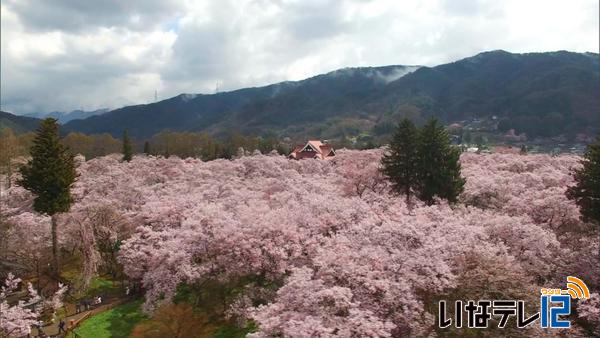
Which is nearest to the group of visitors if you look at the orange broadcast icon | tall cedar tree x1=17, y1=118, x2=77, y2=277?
tall cedar tree x1=17, y1=118, x2=77, y2=277

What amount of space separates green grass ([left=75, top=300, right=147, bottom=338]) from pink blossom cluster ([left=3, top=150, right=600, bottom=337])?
426 centimetres

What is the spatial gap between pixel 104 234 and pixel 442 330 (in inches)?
1372

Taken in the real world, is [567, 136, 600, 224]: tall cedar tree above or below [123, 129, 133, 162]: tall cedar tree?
below

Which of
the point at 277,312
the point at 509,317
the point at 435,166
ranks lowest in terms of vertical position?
the point at 509,317

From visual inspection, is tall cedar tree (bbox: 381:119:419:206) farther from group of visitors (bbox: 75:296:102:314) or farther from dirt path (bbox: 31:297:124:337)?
group of visitors (bbox: 75:296:102:314)

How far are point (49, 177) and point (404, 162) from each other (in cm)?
3811

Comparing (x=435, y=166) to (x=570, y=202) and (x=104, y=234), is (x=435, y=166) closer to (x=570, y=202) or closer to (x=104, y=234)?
(x=570, y=202)

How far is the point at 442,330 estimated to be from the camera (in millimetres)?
21516

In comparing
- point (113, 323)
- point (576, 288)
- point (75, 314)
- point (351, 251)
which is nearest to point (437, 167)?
point (576, 288)

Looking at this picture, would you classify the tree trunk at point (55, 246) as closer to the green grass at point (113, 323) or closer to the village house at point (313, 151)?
the green grass at point (113, 323)

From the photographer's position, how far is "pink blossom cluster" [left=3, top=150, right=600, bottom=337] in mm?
20109

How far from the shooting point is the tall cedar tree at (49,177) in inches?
1644

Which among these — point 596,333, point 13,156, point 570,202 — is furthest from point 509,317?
point 13,156

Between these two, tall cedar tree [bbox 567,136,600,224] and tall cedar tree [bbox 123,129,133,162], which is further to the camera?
tall cedar tree [bbox 123,129,133,162]
